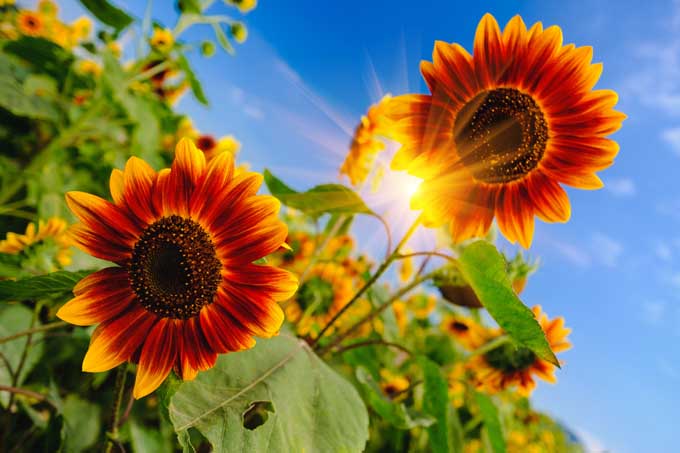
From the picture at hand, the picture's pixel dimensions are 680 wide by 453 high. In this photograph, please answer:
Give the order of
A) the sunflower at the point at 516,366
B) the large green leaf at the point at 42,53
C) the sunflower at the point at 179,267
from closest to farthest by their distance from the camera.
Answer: the sunflower at the point at 179,267
the sunflower at the point at 516,366
the large green leaf at the point at 42,53

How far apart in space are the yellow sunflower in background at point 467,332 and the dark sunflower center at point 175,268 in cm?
138

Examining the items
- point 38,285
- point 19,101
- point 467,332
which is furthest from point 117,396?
Answer: point 467,332

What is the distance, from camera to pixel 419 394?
1451 mm

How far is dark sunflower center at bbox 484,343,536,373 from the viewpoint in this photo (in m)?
1.63

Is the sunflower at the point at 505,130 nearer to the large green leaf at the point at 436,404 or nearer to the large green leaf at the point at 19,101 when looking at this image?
the large green leaf at the point at 436,404

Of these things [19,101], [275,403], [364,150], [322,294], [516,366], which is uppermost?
[364,150]

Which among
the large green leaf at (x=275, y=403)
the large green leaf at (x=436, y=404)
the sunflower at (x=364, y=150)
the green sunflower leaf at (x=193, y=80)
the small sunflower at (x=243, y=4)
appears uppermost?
the small sunflower at (x=243, y=4)

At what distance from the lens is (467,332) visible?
7.29 feet

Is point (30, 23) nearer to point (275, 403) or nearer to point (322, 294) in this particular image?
point (322, 294)

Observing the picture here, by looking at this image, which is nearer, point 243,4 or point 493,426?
point 493,426

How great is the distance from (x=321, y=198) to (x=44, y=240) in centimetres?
74

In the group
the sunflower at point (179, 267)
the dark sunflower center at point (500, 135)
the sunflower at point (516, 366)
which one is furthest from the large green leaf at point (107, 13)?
the sunflower at point (516, 366)

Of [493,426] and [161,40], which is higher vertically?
[161,40]

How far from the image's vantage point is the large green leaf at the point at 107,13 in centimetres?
121
